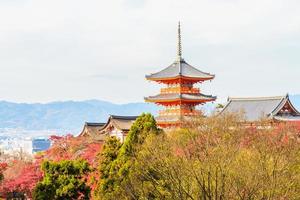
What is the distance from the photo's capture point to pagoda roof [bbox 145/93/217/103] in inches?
1747

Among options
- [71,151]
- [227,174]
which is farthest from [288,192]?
[71,151]

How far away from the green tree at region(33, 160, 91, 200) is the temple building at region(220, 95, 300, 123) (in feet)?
63.3

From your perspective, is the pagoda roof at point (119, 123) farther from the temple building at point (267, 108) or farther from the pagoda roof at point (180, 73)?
the temple building at point (267, 108)

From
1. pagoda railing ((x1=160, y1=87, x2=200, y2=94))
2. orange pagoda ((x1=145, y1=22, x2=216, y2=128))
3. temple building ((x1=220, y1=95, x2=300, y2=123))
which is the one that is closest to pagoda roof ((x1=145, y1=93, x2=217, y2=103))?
orange pagoda ((x1=145, y1=22, x2=216, y2=128))

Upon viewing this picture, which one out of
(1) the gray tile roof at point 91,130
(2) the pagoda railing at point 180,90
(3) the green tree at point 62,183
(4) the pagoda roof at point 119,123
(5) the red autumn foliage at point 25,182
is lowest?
(5) the red autumn foliage at point 25,182

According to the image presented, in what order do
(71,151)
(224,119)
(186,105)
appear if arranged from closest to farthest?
1. (224,119)
2. (71,151)
3. (186,105)

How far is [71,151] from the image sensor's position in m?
42.0

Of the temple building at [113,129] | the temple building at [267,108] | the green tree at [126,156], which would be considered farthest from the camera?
the temple building at [113,129]

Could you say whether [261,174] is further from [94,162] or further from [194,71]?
[194,71]

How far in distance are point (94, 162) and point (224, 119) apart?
966 cm

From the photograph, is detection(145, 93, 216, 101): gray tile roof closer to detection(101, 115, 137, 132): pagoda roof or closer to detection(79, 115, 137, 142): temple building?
detection(101, 115, 137, 132): pagoda roof

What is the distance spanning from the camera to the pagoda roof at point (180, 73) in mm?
45725

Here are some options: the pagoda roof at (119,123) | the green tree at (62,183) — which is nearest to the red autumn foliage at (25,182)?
the pagoda roof at (119,123)

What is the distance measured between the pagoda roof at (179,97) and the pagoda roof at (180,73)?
4.66ft
